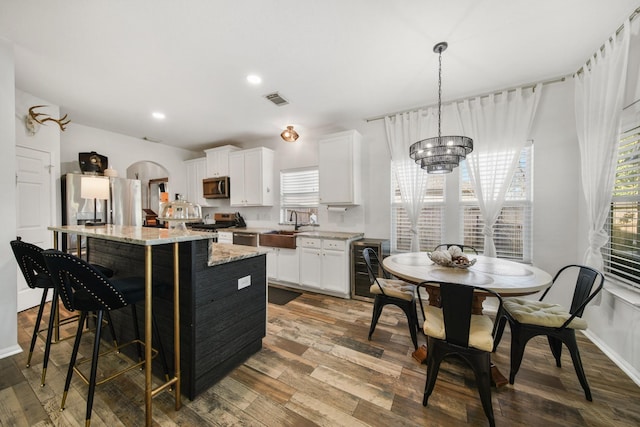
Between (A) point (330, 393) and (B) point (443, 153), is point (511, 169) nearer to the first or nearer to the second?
(B) point (443, 153)

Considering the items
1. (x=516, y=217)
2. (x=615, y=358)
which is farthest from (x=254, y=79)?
(x=615, y=358)

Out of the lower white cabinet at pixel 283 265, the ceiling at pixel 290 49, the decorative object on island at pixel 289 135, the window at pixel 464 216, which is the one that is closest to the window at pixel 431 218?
the window at pixel 464 216

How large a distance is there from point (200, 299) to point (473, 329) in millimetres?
1839

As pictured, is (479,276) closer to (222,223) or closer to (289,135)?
(289,135)

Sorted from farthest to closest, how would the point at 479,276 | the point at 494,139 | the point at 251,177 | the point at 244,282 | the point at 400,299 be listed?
the point at 251,177
the point at 494,139
the point at 400,299
the point at 244,282
the point at 479,276

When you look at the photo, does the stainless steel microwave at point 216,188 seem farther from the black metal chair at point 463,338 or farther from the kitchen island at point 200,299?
the black metal chair at point 463,338

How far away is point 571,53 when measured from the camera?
2.21 metres

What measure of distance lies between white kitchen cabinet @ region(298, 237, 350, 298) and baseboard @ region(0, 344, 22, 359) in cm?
286

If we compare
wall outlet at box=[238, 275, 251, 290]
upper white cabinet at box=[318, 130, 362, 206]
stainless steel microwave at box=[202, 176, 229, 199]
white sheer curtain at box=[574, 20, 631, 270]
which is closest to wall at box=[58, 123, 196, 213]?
stainless steel microwave at box=[202, 176, 229, 199]

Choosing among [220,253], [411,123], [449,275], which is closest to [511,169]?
[411,123]

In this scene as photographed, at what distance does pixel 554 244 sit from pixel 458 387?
2.17m

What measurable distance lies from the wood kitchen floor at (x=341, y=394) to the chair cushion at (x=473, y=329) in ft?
1.51

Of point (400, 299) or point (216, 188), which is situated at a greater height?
point (216, 188)

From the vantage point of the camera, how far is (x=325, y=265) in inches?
137
